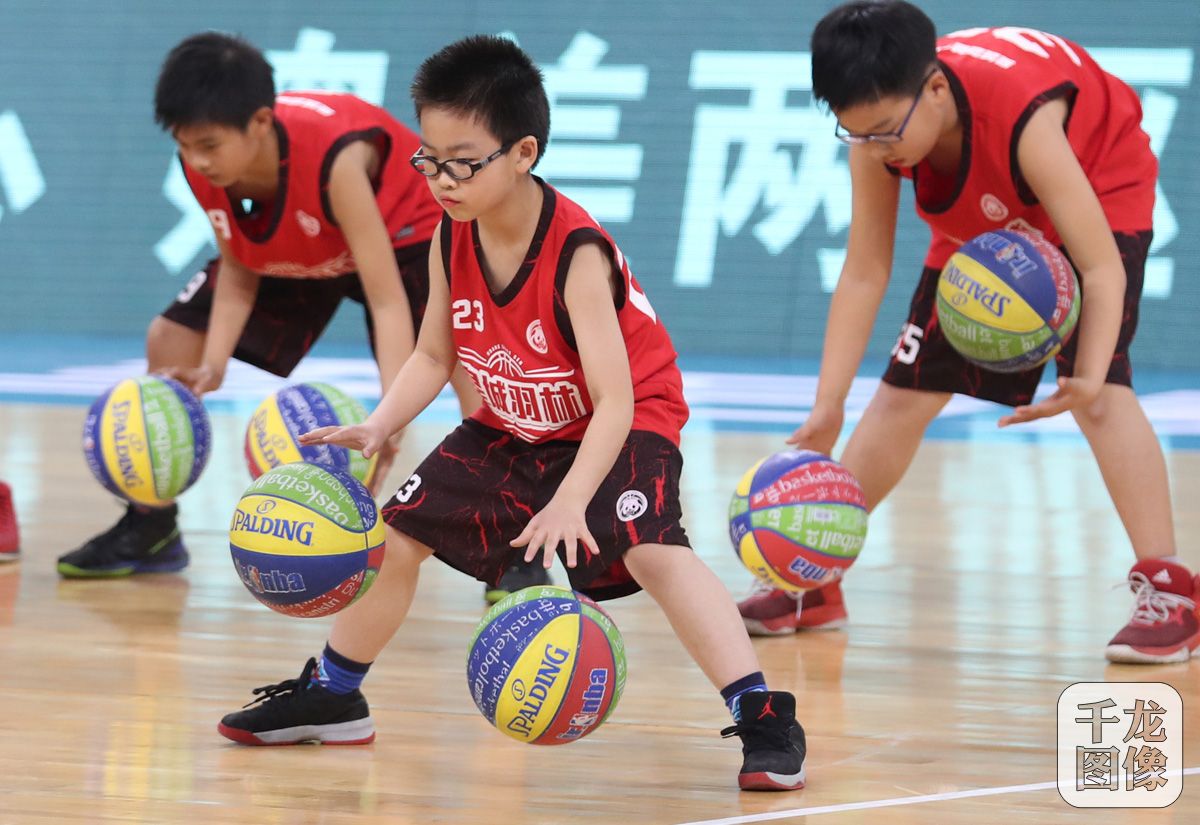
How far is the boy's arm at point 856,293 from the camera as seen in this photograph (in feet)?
11.6

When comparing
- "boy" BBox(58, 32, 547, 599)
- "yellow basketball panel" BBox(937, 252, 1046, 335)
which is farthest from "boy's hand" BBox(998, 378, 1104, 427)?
"boy" BBox(58, 32, 547, 599)

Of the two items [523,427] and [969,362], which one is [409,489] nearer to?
[523,427]

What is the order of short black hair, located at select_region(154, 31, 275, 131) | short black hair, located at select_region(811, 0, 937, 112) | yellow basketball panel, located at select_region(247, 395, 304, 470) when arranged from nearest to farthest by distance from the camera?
1. short black hair, located at select_region(811, 0, 937, 112)
2. short black hair, located at select_region(154, 31, 275, 131)
3. yellow basketball panel, located at select_region(247, 395, 304, 470)

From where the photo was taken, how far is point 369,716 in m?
2.87

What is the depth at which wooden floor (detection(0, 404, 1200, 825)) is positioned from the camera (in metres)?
2.49

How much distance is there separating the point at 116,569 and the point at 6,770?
171cm

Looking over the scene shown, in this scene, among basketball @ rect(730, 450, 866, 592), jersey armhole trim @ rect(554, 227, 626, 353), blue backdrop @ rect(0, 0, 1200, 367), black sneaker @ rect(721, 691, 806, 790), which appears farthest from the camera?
blue backdrop @ rect(0, 0, 1200, 367)

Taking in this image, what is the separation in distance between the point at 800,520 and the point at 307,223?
4.61 feet

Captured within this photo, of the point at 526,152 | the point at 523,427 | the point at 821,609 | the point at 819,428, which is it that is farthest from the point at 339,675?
the point at 821,609

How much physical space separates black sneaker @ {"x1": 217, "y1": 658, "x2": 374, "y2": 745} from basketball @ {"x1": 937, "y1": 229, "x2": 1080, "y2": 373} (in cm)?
139

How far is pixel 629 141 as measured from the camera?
973 cm

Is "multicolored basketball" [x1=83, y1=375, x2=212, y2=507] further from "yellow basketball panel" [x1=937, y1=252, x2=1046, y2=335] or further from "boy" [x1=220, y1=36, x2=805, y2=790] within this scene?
"yellow basketball panel" [x1=937, y1=252, x2=1046, y2=335]

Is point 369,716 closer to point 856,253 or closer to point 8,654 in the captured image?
point 8,654

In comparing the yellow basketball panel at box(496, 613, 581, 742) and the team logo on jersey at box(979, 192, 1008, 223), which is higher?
the team logo on jersey at box(979, 192, 1008, 223)
